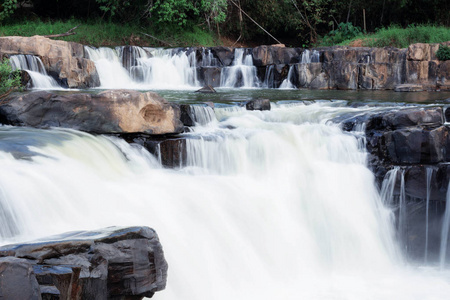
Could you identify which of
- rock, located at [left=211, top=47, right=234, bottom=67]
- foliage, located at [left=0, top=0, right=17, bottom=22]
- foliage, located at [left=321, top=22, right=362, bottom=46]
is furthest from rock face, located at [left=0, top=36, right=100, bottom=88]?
foliage, located at [left=321, top=22, right=362, bottom=46]

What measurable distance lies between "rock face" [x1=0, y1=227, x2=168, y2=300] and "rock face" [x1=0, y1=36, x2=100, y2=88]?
11331 mm

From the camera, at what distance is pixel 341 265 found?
708 centimetres

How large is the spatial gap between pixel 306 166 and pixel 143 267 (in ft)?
14.1

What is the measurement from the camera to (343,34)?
23938 mm

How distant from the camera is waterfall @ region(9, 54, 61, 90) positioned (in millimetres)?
14289

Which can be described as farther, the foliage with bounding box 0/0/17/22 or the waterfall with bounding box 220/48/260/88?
the foliage with bounding box 0/0/17/22

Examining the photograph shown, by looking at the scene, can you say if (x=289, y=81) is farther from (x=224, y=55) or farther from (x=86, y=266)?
(x=86, y=266)

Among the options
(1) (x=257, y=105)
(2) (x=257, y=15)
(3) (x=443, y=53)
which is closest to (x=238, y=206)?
(1) (x=257, y=105)

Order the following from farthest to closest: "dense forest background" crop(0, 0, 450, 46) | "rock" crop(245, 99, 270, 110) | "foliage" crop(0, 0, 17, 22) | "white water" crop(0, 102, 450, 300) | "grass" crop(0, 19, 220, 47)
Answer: "dense forest background" crop(0, 0, 450, 46) < "foliage" crop(0, 0, 17, 22) < "grass" crop(0, 19, 220, 47) < "rock" crop(245, 99, 270, 110) < "white water" crop(0, 102, 450, 300)

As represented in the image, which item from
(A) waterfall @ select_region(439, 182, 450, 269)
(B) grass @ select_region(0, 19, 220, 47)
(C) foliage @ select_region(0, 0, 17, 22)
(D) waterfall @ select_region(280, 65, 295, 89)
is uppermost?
(C) foliage @ select_region(0, 0, 17, 22)

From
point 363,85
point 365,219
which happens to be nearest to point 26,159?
point 365,219

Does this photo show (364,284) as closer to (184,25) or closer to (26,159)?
(26,159)

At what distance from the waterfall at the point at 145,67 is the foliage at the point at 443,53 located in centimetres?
757

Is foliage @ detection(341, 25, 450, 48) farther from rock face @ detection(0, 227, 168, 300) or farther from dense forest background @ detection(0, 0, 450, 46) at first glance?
rock face @ detection(0, 227, 168, 300)
